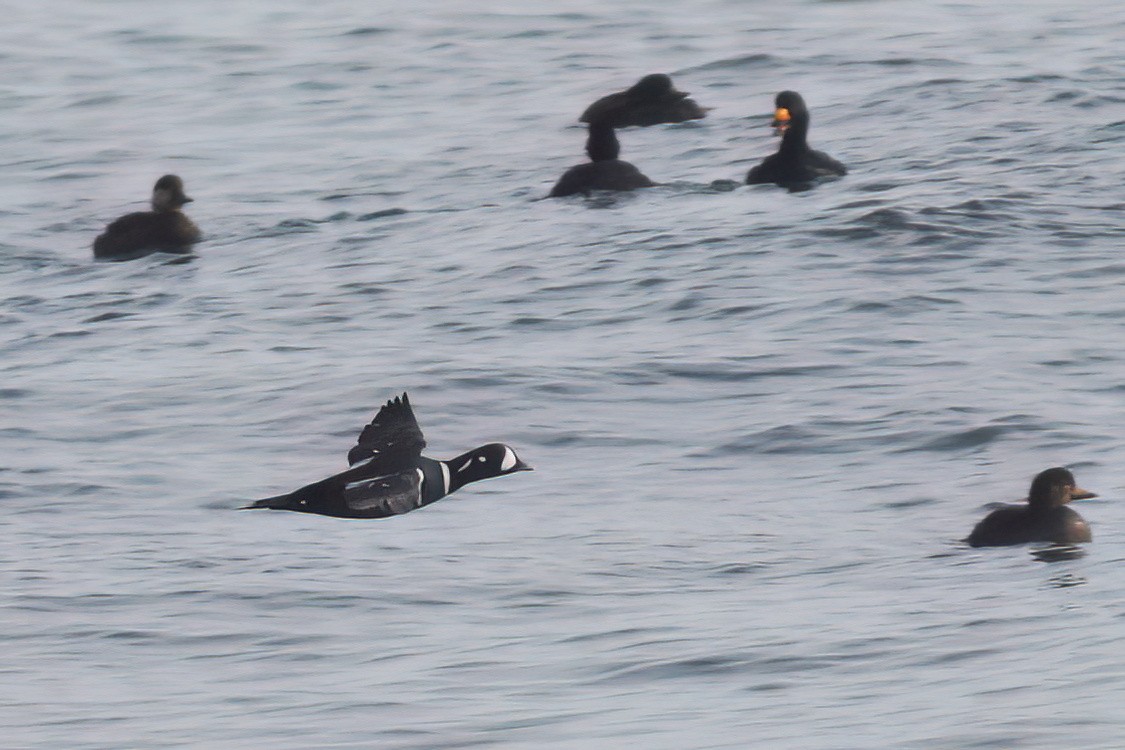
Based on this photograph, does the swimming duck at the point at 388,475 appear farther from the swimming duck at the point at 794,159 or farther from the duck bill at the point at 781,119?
the duck bill at the point at 781,119

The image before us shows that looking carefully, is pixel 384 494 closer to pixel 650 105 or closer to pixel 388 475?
pixel 388 475

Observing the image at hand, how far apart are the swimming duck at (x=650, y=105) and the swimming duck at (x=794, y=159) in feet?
9.52

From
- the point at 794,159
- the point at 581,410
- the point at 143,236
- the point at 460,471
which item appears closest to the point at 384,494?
the point at 460,471

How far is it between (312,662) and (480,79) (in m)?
16.8

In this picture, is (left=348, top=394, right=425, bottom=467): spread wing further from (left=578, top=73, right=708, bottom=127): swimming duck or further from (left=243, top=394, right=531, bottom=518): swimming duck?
(left=578, top=73, right=708, bottom=127): swimming duck

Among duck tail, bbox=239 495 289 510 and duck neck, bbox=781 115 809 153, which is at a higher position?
duck neck, bbox=781 115 809 153

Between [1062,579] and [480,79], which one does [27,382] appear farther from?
[480,79]

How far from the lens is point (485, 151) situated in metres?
21.5

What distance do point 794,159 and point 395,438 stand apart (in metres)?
8.24

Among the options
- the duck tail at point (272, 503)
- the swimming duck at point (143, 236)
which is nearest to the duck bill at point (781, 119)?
the swimming duck at point (143, 236)

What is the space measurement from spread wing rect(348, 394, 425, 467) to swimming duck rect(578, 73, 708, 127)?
Answer: 35.3 feet

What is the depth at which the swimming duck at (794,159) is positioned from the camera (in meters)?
18.8

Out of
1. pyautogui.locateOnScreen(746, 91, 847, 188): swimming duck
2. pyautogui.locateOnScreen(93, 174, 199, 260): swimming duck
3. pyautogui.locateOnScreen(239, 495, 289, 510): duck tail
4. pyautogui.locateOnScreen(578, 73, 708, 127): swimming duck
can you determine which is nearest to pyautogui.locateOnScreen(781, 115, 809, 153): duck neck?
pyautogui.locateOnScreen(746, 91, 847, 188): swimming duck

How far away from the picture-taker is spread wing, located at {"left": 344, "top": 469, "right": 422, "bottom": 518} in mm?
11055
